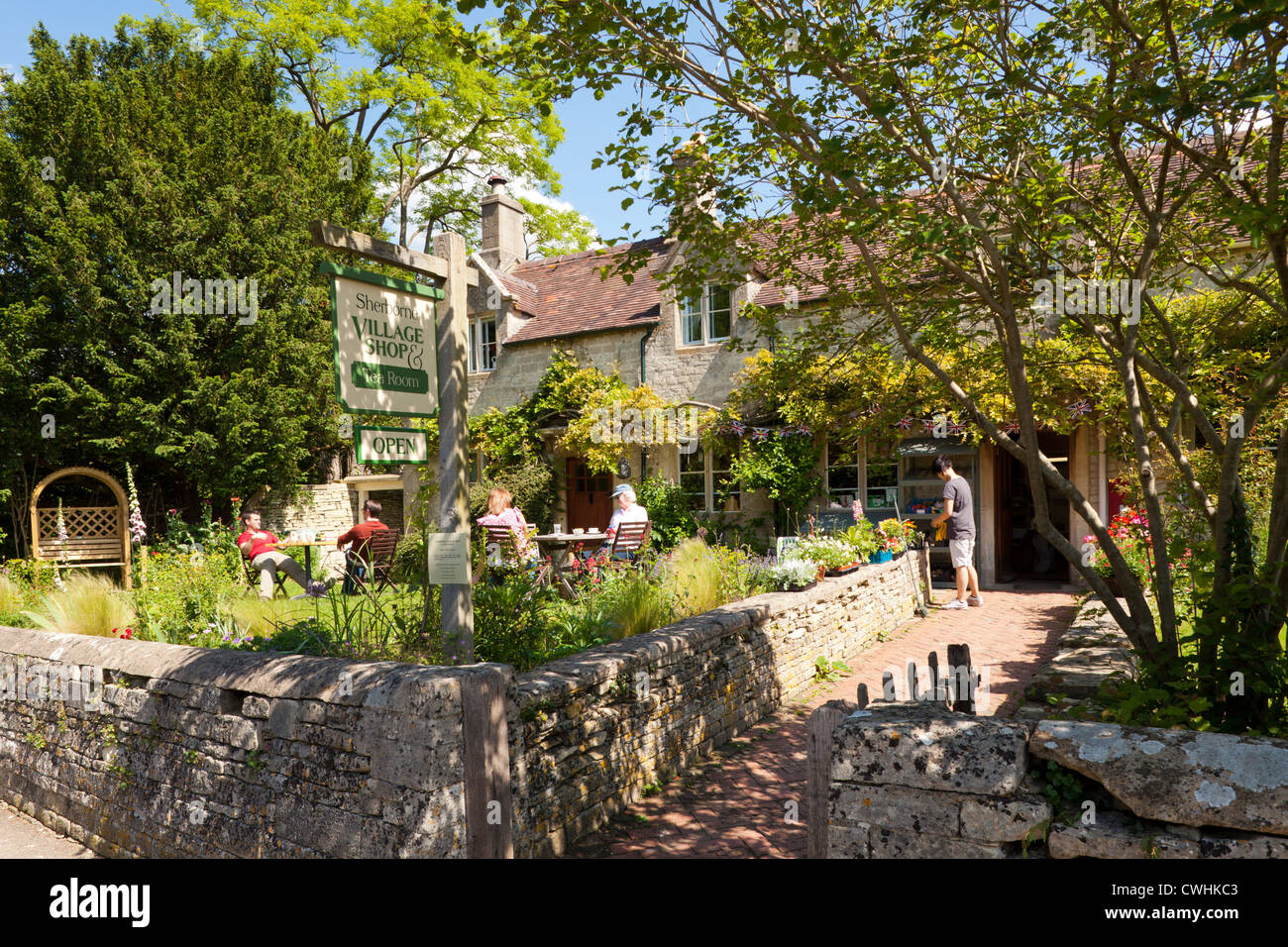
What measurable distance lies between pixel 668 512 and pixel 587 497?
101 inches

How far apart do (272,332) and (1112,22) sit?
46.0ft

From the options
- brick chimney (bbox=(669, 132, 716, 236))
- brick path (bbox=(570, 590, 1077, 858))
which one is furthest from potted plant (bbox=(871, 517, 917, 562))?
brick chimney (bbox=(669, 132, 716, 236))

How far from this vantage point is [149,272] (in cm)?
1357

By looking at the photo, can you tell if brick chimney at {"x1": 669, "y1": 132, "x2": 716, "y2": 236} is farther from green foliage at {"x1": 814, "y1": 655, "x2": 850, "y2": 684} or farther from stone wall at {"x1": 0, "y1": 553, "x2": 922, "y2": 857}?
green foliage at {"x1": 814, "y1": 655, "x2": 850, "y2": 684}

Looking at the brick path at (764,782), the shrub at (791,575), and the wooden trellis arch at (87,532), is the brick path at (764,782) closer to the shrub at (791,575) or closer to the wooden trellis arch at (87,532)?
the shrub at (791,575)

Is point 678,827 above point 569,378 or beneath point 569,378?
beneath

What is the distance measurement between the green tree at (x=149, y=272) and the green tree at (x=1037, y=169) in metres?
11.6

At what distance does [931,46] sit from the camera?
470cm

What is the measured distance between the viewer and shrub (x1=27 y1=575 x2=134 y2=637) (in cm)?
566

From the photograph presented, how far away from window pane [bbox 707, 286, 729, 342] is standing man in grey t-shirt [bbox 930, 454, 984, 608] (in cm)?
550

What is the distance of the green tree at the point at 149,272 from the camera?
13023 mm
